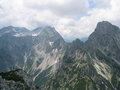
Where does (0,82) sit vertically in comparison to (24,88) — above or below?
above

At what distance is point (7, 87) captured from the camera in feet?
361

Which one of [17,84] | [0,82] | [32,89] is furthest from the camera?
[32,89]

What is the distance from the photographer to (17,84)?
122062mm

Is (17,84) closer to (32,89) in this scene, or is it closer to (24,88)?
(24,88)

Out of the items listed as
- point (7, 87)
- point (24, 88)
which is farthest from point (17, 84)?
point (7, 87)

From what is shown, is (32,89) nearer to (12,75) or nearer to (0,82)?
(12,75)

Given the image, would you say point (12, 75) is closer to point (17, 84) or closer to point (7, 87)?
point (17, 84)

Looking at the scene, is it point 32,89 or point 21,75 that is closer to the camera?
point 32,89

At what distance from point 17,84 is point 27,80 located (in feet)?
61.9

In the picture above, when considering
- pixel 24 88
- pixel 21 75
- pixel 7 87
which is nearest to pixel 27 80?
pixel 21 75

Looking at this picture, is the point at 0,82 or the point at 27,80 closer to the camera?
the point at 0,82

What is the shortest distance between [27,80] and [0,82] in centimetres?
3540

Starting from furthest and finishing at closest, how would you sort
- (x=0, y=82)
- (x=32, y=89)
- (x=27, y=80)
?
(x=27, y=80) < (x=32, y=89) < (x=0, y=82)

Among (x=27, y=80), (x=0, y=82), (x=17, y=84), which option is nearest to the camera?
(x=0, y=82)
